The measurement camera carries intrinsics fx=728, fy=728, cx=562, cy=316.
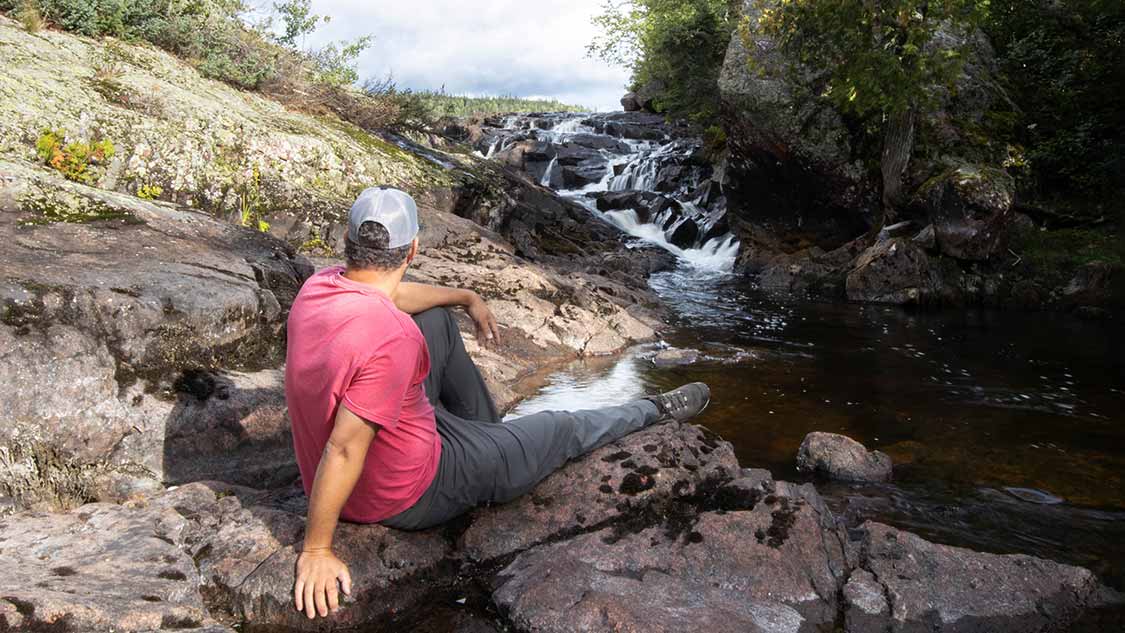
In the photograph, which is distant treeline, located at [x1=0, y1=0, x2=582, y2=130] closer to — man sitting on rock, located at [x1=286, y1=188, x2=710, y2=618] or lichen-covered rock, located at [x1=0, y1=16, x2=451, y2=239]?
lichen-covered rock, located at [x1=0, y1=16, x2=451, y2=239]

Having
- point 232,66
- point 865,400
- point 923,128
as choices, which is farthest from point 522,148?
point 865,400

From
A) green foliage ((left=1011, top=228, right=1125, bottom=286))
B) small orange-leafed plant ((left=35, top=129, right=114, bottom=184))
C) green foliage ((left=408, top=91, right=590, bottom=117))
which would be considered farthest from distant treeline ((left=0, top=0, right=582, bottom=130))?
green foliage ((left=408, top=91, right=590, bottom=117))

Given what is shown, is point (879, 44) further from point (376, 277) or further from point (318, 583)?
point (318, 583)

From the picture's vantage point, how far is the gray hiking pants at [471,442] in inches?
135

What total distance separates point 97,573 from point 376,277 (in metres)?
1.68

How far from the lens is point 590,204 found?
23.7 meters

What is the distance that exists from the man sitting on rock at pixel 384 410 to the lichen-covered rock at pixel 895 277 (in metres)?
12.0

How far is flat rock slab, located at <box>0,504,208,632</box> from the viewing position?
8.57 feet

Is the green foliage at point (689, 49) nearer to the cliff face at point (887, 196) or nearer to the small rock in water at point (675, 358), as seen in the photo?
the cliff face at point (887, 196)

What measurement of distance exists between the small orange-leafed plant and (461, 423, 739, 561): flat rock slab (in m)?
6.56

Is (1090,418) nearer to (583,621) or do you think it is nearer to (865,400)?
(865,400)

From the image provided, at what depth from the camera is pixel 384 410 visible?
287cm

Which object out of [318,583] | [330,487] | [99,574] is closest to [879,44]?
[330,487]

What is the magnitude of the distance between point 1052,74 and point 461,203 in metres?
13.8
